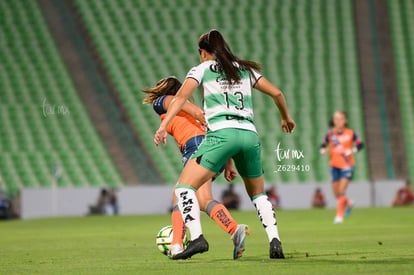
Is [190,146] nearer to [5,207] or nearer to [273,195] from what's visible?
[5,207]

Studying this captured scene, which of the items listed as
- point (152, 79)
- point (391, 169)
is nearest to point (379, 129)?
point (391, 169)

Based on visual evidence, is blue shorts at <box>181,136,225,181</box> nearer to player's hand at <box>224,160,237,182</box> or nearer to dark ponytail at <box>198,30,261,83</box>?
player's hand at <box>224,160,237,182</box>

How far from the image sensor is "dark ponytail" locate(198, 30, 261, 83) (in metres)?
7.63

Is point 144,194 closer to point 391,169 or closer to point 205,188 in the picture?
point 391,169

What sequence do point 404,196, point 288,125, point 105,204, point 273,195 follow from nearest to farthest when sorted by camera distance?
point 288,125 → point 105,204 → point 273,195 → point 404,196

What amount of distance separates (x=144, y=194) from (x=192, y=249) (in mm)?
18045

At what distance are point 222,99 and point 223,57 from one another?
0.35 meters

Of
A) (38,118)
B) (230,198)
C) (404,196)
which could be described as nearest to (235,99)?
(230,198)

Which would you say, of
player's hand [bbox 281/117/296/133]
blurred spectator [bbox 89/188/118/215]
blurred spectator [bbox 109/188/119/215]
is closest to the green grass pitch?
player's hand [bbox 281/117/296/133]

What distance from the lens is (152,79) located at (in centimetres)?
3022

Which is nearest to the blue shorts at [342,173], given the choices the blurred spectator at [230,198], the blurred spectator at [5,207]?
the blurred spectator at [230,198]

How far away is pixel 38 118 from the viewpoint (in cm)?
2828

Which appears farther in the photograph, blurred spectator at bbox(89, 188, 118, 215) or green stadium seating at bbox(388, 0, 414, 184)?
green stadium seating at bbox(388, 0, 414, 184)

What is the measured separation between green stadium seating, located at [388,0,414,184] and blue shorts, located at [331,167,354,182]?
10.8 metres
